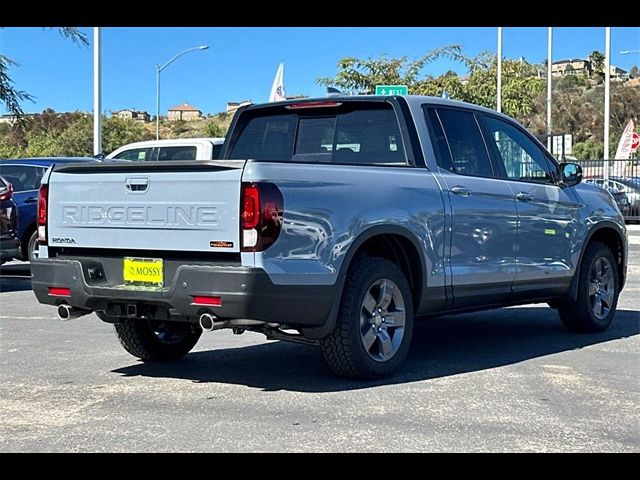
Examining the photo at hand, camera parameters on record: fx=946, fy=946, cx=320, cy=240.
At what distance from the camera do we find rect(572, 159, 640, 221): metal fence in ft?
86.8

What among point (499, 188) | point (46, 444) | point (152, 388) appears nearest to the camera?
point (46, 444)

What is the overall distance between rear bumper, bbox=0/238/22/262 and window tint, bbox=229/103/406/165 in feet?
18.4

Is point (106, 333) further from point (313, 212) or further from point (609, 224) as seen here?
point (609, 224)

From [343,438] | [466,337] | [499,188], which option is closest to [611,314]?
[466,337]

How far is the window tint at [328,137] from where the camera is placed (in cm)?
715

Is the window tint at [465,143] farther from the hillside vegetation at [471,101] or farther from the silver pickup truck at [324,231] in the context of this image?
the hillside vegetation at [471,101]

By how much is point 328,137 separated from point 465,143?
3.66 ft

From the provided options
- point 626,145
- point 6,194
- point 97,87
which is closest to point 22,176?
point 6,194

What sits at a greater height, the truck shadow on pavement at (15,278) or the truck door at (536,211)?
the truck door at (536,211)

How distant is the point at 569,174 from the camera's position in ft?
27.9

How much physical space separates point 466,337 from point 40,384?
389 centimetres

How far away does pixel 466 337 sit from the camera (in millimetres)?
8648

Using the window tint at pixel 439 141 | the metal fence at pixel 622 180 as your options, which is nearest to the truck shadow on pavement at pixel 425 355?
the window tint at pixel 439 141

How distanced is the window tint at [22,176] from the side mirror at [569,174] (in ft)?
27.1
